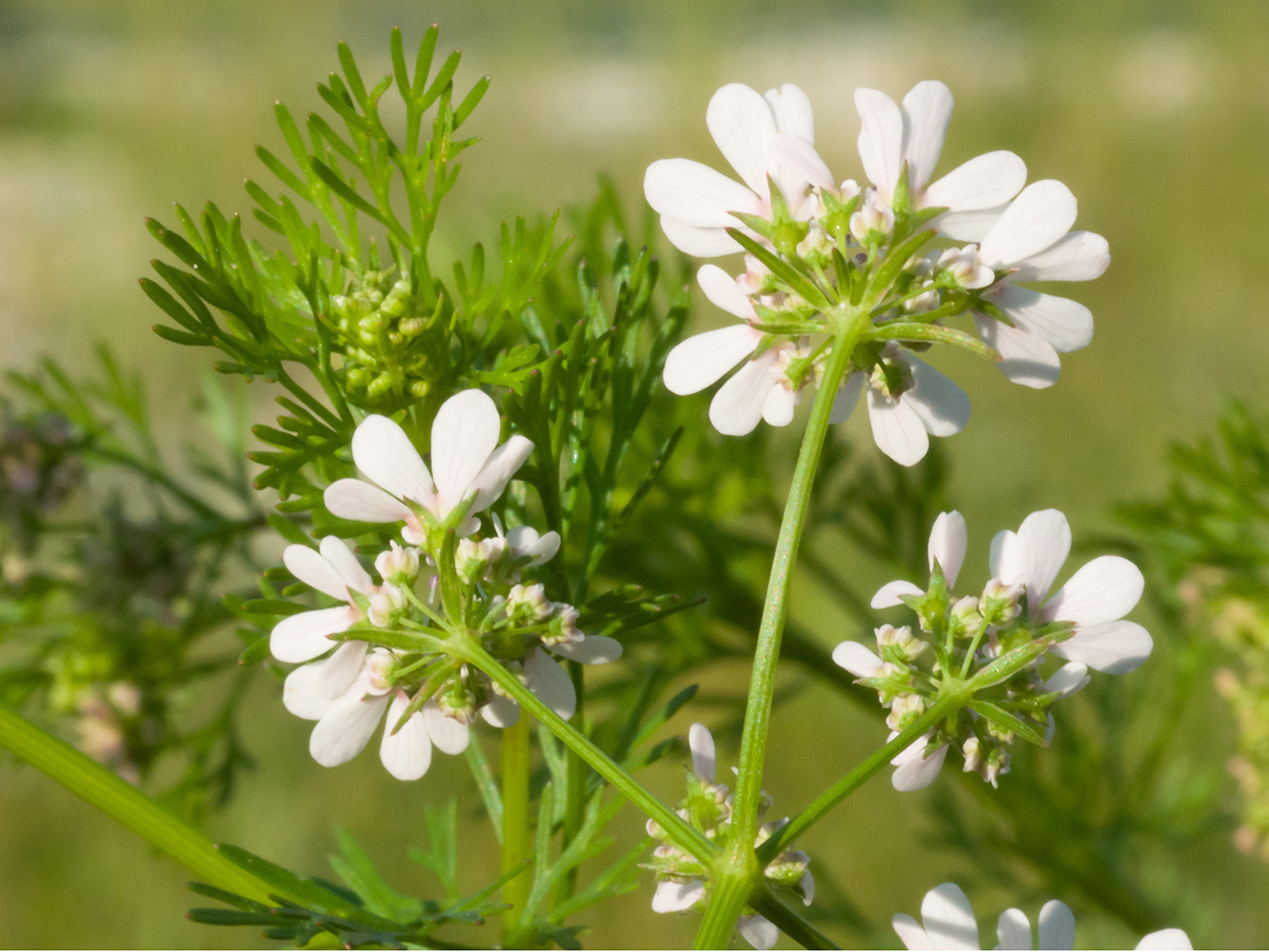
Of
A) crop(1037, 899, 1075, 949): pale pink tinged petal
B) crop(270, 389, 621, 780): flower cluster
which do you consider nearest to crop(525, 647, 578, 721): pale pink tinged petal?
crop(270, 389, 621, 780): flower cluster

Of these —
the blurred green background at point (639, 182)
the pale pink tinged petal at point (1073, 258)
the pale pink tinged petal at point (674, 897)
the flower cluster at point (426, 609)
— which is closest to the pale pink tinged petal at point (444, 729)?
the flower cluster at point (426, 609)

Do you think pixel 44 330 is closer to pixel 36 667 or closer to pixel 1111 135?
pixel 36 667

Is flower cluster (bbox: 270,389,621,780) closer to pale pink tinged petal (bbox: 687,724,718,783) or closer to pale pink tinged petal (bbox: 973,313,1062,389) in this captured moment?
pale pink tinged petal (bbox: 687,724,718,783)

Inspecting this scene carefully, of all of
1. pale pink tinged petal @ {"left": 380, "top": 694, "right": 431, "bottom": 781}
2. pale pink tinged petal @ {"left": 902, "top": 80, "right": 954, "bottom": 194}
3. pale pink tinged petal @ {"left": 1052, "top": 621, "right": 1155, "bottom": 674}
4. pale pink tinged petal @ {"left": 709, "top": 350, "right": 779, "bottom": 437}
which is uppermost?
pale pink tinged petal @ {"left": 902, "top": 80, "right": 954, "bottom": 194}

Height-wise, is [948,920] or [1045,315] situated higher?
[1045,315]

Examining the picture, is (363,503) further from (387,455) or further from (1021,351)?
(1021,351)

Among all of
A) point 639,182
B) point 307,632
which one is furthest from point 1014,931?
point 639,182
